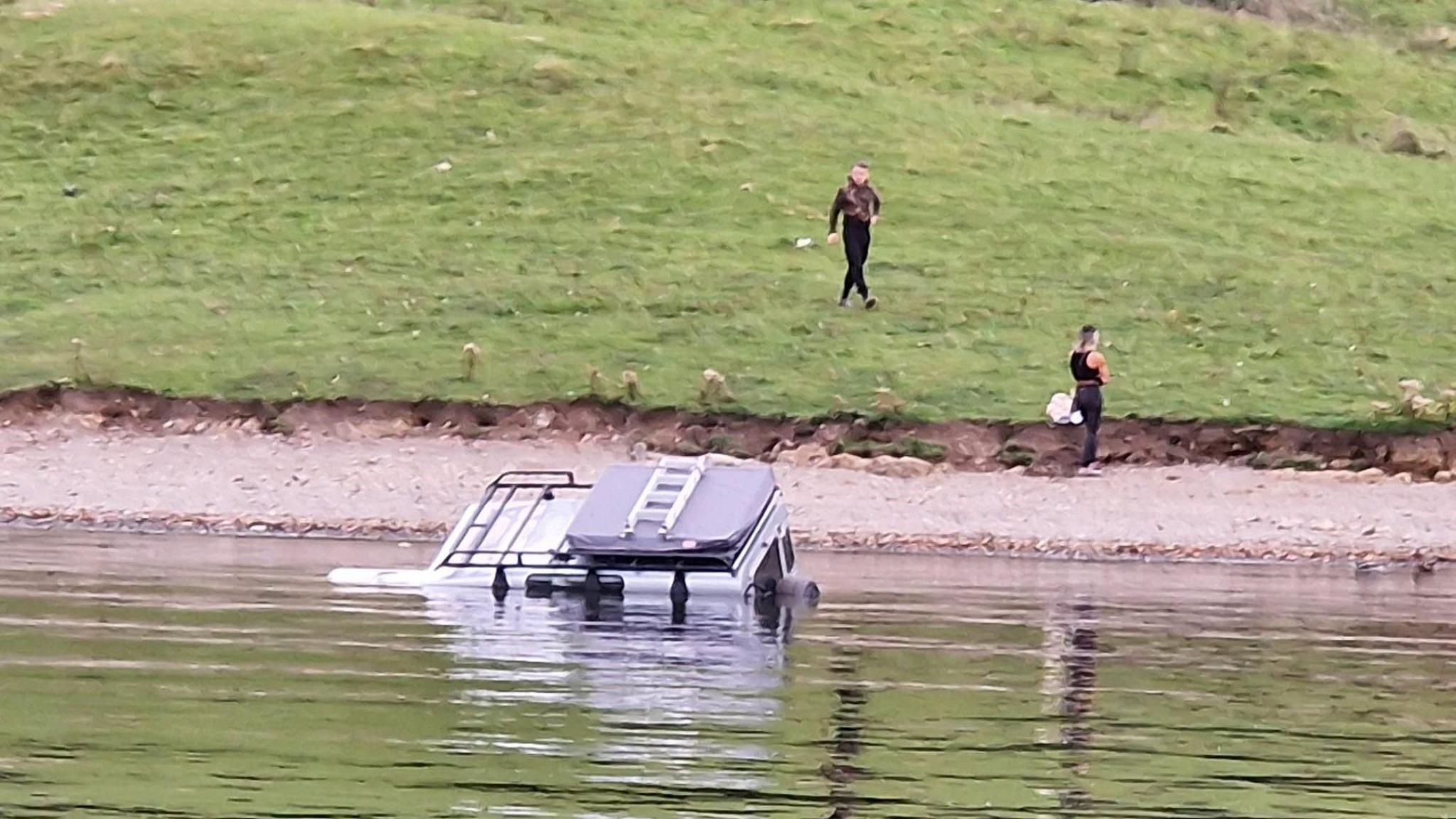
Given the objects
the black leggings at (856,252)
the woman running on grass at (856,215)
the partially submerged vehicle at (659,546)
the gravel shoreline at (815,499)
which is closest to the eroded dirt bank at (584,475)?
the gravel shoreline at (815,499)

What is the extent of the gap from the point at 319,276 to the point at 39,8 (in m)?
17.4

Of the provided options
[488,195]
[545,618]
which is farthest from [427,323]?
[545,618]

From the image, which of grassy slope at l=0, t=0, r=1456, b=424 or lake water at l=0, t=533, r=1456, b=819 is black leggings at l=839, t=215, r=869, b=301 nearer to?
grassy slope at l=0, t=0, r=1456, b=424

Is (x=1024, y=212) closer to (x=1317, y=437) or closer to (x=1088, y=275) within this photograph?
(x=1088, y=275)

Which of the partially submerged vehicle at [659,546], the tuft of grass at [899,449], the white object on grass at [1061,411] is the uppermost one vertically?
the partially submerged vehicle at [659,546]

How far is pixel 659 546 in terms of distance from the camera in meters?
23.9

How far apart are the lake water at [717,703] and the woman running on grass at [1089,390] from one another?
6.81 meters

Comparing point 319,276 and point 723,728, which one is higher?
point 723,728

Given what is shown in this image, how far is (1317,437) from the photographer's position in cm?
3519

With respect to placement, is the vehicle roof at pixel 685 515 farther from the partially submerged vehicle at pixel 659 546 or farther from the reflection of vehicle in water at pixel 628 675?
the reflection of vehicle in water at pixel 628 675

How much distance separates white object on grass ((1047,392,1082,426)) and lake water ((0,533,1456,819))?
763 centimetres

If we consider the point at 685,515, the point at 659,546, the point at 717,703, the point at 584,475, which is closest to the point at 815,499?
the point at 584,475

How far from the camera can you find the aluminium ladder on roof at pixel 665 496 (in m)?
24.0

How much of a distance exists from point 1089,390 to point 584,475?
19.7ft
